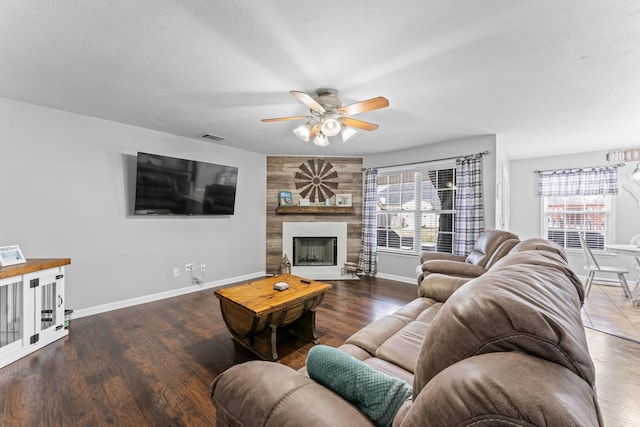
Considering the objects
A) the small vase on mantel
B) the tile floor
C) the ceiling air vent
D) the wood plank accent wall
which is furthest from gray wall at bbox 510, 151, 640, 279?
the ceiling air vent

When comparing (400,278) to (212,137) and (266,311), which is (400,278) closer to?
(266,311)

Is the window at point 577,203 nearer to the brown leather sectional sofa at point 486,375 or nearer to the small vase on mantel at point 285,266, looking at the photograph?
the small vase on mantel at point 285,266

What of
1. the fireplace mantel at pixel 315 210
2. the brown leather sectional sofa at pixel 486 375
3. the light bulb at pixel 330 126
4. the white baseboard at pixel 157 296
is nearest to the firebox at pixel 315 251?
the fireplace mantel at pixel 315 210

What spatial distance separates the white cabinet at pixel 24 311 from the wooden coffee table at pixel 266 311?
1.57 m

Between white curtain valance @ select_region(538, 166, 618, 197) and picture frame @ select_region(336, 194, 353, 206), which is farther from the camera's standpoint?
picture frame @ select_region(336, 194, 353, 206)

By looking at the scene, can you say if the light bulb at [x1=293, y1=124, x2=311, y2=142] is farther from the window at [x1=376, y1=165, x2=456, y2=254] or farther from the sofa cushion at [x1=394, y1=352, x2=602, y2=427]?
the window at [x1=376, y1=165, x2=456, y2=254]

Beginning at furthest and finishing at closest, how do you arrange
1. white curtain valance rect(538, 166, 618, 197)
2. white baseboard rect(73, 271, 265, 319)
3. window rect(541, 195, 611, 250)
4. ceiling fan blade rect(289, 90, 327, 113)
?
1. window rect(541, 195, 611, 250)
2. white curtain valance rect(538, 166, 618, 197)
3. white baseboard rect(73, 271, 265, 319)
4. ceiling fan blade rect(289, 90, 327, 113)

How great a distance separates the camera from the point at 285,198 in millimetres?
4863

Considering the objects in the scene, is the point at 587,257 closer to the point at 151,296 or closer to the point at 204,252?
the point at 204,252

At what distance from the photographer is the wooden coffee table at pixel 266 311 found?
2078mm

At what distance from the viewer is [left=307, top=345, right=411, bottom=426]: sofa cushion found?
0.78m

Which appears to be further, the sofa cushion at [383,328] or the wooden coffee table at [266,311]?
the wooden coffee table at [266,311]

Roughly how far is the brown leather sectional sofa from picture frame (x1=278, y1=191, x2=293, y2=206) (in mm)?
3993

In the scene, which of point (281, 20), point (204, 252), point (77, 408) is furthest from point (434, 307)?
point (204, 252)
